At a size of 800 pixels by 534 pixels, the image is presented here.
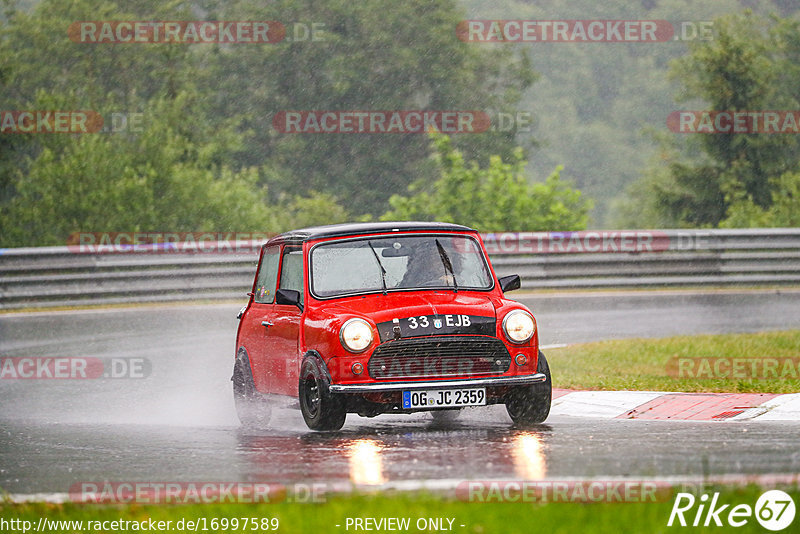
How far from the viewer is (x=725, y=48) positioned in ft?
170

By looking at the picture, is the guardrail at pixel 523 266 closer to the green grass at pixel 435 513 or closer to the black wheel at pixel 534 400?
the black wheel at pixel 534 400

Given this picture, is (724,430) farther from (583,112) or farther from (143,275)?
(583,112)

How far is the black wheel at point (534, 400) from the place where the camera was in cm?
961

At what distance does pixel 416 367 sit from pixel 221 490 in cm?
274

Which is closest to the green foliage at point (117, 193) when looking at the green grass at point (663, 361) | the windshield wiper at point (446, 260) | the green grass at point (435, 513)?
the green grass at point (663, 361)

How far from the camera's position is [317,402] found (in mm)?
9312

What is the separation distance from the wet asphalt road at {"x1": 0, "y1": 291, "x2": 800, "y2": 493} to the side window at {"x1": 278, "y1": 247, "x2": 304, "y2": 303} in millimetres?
Answer: 1179

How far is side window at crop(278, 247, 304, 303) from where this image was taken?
1030 centimetres

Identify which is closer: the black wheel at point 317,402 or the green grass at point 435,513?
the green grass at point 435,513

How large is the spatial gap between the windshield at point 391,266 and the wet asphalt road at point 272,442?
1137mm

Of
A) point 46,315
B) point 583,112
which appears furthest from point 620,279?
point 583,112
